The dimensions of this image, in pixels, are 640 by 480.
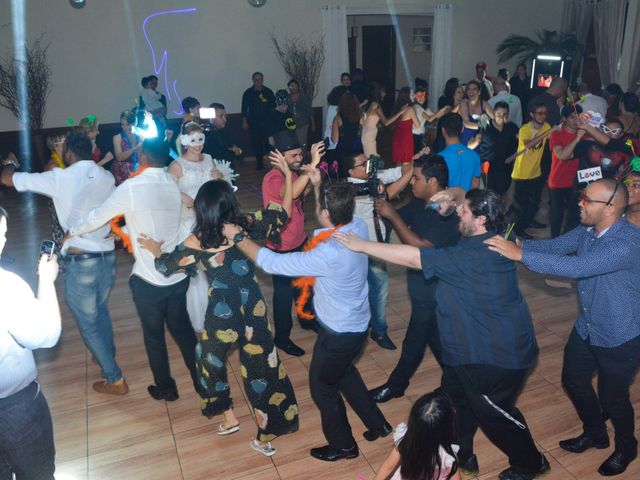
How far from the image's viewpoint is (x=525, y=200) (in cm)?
562

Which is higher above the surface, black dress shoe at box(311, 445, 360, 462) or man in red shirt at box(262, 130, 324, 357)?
man in red shirt at box(262, 130, 324, 357)

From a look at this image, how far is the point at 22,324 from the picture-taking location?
1.75 metres

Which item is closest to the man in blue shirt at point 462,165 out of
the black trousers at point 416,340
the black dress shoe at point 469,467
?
the black trousers at point 416,340

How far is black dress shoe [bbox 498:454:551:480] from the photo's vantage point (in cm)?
263

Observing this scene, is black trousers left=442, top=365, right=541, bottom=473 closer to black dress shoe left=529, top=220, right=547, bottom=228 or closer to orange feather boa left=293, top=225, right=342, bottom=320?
orange feather boa left=293, top=225, right=342, bottom=320

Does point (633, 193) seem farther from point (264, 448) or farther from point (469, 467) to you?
point (264, 448)

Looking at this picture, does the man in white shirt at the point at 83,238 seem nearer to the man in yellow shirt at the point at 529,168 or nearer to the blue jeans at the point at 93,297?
the blue jeans at the point at 93,297

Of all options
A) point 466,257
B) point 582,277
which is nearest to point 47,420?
point 466,257

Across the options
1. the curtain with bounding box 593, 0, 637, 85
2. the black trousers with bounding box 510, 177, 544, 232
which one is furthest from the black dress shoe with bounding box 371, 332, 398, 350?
the curtain with bounding box 593, 0, 637, 85

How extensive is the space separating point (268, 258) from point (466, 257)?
80 cm

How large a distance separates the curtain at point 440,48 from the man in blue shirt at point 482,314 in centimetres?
1017

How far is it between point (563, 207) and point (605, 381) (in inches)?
119

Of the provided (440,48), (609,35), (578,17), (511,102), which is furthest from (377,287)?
(578,17)

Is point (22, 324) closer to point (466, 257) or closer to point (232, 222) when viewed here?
point (232, 222)
